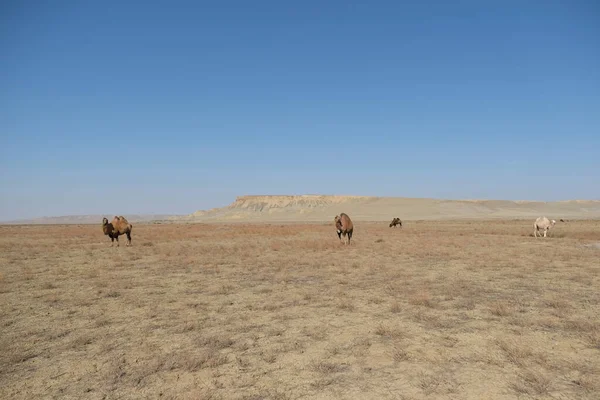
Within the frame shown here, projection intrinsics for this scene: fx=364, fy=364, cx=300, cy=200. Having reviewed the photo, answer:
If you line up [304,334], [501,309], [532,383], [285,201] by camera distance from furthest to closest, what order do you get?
[285,201]
[501,309]
[304,334]
[532,383]

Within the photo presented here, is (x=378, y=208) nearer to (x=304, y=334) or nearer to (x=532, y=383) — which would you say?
(x=304, y=334)

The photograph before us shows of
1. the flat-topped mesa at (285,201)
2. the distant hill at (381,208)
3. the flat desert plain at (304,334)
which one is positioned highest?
the flat-topped mesa at (285,201)

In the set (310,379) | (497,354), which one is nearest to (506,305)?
(497,354)

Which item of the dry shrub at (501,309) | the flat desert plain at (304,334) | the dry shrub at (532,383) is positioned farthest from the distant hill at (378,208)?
the dry shrub at (532,383)

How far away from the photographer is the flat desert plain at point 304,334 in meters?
4.67

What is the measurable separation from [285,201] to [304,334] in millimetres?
159088

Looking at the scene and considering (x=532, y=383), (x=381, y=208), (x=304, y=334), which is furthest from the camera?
(x=381, y=208)

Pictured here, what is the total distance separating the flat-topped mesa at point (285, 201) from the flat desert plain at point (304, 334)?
464ft

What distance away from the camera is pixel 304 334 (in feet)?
21.9

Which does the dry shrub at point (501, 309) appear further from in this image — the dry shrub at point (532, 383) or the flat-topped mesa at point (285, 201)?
the flat-topped mesa at point (285, 201)

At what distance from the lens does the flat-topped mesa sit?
157m

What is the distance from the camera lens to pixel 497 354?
560 centimetres

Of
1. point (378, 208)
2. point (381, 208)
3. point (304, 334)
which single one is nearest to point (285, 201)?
point (378, 208)

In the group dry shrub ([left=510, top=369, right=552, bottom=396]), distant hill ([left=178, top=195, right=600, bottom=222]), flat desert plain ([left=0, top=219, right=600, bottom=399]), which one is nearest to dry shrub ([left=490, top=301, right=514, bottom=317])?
flat desert plain ([left=0, top=219, right=600, bottom=399])
